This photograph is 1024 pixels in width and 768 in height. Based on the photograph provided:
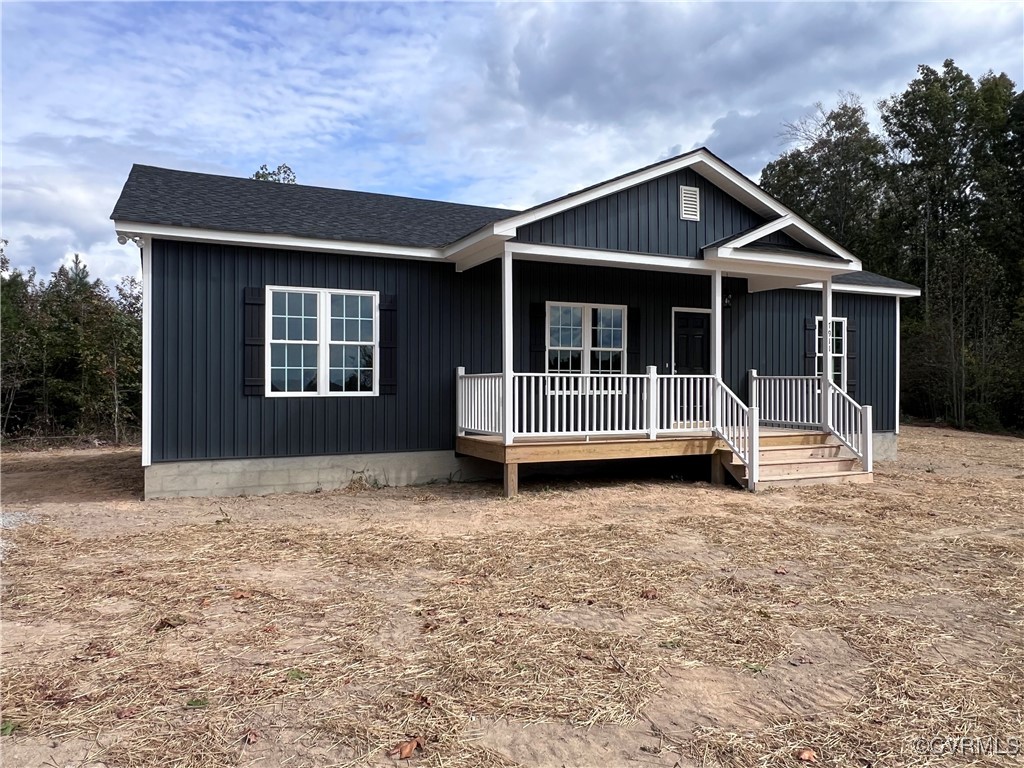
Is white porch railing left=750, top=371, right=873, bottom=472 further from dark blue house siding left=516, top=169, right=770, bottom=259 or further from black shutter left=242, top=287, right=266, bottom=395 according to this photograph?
black shutter left=242, top=287, right=266, bottom=395

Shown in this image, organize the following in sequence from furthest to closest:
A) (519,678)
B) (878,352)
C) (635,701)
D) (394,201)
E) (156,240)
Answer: (878,352) → (394,201) → (156,240) → (519,678) → (635,701)

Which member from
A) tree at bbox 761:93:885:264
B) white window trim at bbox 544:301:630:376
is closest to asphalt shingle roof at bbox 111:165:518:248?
white window trim at bbox 544:301:630:376

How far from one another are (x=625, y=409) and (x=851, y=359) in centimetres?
640

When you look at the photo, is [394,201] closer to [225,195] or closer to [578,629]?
[225,195]

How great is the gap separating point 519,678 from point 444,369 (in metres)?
6.92

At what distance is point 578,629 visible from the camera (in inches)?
155

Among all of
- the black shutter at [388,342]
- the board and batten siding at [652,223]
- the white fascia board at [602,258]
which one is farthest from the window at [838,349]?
the black shutter at [388,342]

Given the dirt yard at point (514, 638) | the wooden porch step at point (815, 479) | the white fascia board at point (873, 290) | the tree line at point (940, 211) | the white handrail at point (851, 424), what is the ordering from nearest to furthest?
the dirt yard at point (514, 638)
the wooden porch step at point (815, 479)
the white handrail at point (851, 424)
the white fascia board at point (873, 290)
the tree line at point (940, 211)

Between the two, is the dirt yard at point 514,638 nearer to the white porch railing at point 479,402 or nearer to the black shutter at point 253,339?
the white porch railing at point 479,402

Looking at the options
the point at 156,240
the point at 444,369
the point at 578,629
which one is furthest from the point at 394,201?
the point at 578,629

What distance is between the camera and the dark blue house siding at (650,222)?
9.05m

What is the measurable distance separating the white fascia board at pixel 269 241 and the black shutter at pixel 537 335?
1.70 metres

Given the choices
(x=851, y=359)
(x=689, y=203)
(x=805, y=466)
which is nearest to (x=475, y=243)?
(x=689, y=203)

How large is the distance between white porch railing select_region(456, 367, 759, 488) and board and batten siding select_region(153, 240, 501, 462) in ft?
1.79
